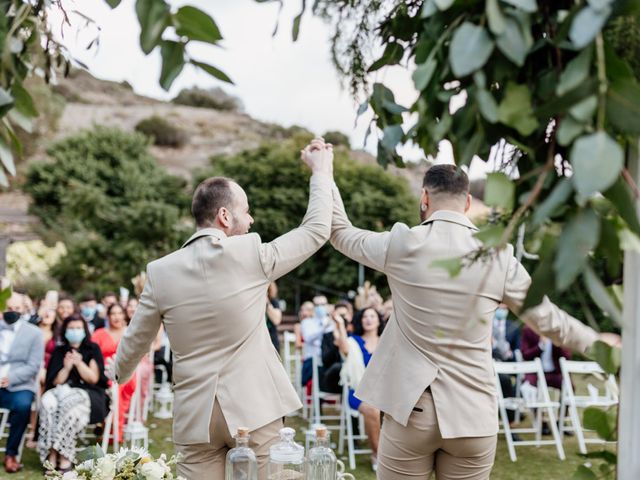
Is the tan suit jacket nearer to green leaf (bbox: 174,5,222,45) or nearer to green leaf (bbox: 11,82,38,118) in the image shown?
green leaf (bbox: 11,82,38,118)

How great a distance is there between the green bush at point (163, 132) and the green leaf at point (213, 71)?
51238 mm

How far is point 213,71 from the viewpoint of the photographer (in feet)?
4.04

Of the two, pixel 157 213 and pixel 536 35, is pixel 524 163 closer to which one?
pixel 536 35

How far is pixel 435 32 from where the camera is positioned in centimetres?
127

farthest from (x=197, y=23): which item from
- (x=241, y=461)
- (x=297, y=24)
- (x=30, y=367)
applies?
(x=30, y=367)

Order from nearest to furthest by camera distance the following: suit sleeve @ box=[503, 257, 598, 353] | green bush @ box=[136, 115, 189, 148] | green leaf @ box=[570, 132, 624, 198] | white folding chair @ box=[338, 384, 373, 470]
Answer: green leaf @ box=[570, 132, 624, 198], suit sleeve @ box=[503, 257, 598, 353], white folding chair @ box=[338, 384, 373, 470], green bush @ box=[136, 115, 189, 148]

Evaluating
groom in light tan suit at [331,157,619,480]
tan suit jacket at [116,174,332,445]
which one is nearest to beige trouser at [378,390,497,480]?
groom in light tan suit at [331,157,619,480]

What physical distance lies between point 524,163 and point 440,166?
4.97 ft

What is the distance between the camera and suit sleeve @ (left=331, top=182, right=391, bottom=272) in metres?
2.89

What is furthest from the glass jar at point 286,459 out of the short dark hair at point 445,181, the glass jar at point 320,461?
the short dark hair at point 445,181

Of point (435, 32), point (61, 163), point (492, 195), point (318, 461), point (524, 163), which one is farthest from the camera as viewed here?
point (61, 163)

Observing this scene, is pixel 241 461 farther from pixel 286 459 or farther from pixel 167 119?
pixel 167 119

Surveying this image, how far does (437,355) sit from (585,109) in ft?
6.05

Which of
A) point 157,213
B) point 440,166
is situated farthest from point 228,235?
point 157,213
